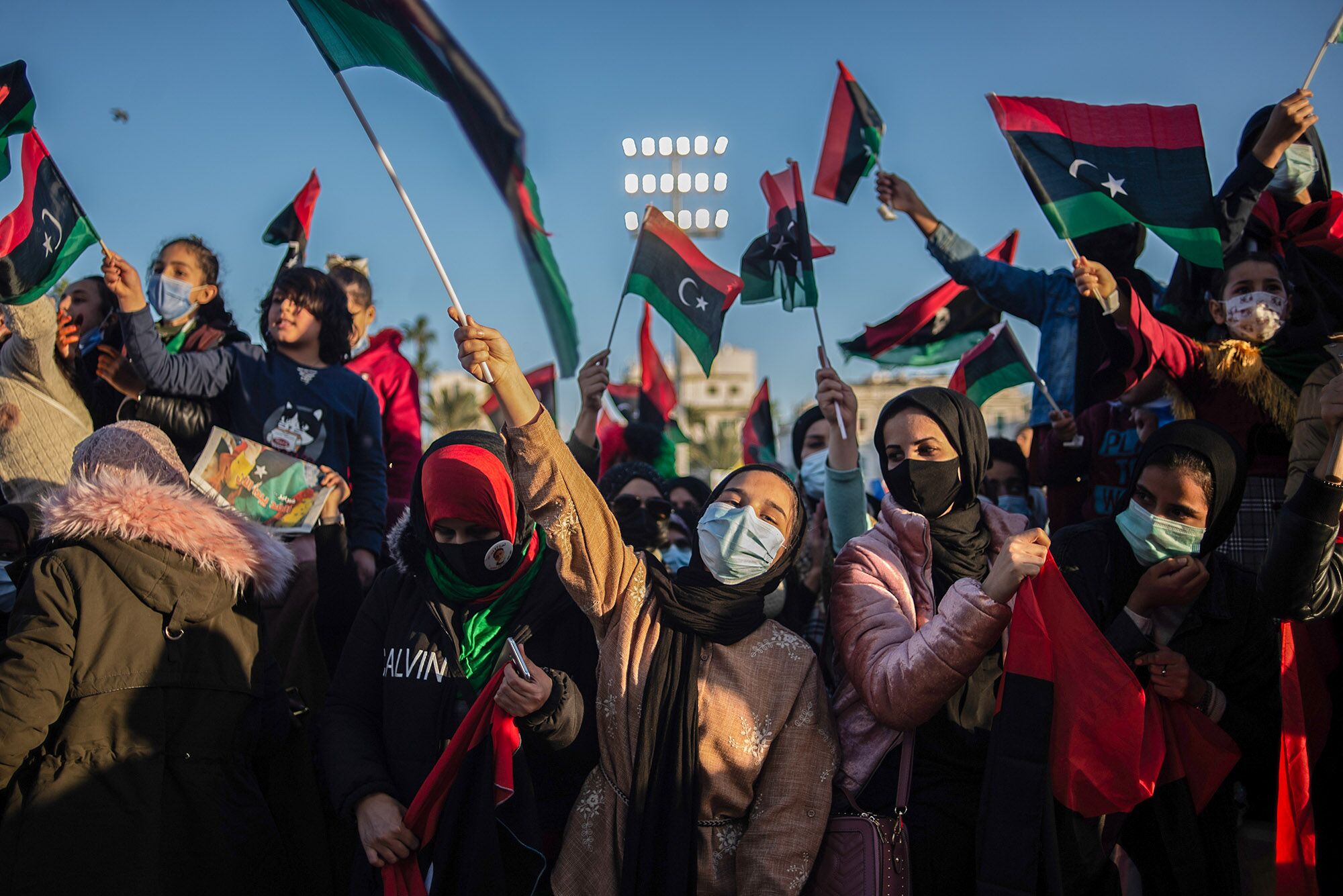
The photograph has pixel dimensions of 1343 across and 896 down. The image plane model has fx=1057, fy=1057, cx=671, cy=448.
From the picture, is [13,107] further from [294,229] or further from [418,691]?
[418,691]

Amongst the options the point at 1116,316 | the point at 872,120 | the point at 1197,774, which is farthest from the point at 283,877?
the point at 872,120

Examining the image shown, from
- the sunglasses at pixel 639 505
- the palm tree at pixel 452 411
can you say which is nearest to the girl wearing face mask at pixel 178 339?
the sunglasses at pixel 639 505

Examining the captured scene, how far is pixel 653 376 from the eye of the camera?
7.87 metres

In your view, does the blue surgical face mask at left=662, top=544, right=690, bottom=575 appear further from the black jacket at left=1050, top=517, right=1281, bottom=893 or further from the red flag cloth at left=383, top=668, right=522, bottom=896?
the black jacket at left=1050, top=517, right=1281, bottom=893

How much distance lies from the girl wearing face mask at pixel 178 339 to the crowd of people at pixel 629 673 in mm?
492

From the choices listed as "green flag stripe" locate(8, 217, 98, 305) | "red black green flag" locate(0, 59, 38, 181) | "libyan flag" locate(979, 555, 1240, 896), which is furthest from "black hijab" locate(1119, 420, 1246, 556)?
"red black green flag" locate(0, 59, 38, 181)

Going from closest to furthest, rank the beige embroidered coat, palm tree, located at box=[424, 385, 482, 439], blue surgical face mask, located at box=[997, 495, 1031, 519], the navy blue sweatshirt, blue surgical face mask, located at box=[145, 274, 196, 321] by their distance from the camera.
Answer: the beige embroidered coat
the navy blue sweatshirt
blue surgical face mask, located at box=[145, 274, 196, 321]
blue surgical face mask, located at box=[997, 495, 1031, 519]
palm tree, located at box=[424, 385, 482, 439]

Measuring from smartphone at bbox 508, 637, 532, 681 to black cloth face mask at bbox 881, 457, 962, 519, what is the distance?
1.35 metres

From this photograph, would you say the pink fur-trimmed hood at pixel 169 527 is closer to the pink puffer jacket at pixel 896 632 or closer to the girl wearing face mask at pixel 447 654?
the girl wearing face mask at pixel 447 654

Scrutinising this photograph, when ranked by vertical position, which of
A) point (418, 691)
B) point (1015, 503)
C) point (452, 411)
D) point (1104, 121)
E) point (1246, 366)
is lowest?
point (418, 691)

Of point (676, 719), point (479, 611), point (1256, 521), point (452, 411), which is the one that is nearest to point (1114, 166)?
point (1256, 521)

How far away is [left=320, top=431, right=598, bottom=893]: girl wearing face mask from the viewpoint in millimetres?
3033

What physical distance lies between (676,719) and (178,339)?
125 inches

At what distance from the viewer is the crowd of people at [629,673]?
9.45 ft
